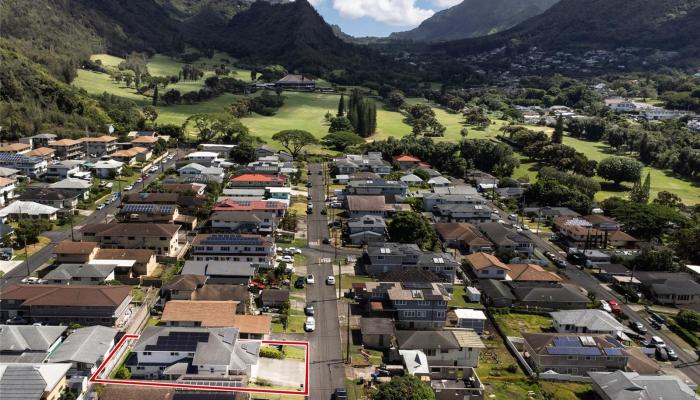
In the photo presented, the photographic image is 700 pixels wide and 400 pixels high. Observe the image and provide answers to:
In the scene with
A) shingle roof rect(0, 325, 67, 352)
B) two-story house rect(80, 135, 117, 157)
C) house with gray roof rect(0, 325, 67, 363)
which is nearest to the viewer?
house with gray roof rect(0, 325, 67, 363)

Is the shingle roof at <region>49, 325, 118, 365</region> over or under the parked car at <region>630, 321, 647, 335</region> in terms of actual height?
over

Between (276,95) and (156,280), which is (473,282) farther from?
(276,95)

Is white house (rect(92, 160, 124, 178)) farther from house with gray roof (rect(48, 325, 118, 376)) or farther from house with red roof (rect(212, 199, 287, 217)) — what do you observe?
house with gray roof (rect(48, 325, 118, 376))

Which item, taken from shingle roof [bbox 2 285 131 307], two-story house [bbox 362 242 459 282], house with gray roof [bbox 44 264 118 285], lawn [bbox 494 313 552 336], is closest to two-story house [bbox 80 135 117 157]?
house with gray roof [bbox 44 264 118 285]

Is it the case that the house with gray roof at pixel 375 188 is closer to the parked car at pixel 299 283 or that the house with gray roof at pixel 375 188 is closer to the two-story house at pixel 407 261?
the two-story house at pixel 407 261

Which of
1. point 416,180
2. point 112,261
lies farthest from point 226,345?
point 416,180

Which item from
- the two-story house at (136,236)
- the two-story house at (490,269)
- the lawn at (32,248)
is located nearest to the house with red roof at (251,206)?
the two-story house at (136,236)
